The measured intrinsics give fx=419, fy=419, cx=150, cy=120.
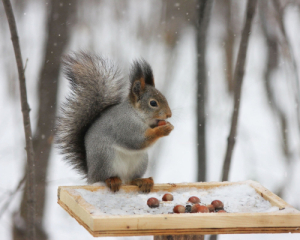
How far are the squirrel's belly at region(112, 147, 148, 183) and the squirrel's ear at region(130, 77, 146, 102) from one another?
0.87ft

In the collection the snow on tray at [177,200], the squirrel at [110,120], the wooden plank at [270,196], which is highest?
the squirrel at [110,120]

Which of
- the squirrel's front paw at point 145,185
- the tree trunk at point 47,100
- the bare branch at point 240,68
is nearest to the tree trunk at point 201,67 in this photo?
the bare branch at point 240,68

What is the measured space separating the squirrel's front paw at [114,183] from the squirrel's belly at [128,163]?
5 centimetres

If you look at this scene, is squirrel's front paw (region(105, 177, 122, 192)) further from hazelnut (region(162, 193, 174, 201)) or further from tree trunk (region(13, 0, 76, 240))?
tree trunk (region(13, 0, 76, 240))

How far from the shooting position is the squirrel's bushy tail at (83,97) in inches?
84.7

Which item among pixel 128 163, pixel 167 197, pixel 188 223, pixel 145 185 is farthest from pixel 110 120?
pixel 188 223

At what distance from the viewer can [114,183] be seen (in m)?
1.98

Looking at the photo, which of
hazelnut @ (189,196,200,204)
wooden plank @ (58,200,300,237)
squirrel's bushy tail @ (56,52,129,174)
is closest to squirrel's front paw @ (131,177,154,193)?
hazelnut @ (189,196,200,204)

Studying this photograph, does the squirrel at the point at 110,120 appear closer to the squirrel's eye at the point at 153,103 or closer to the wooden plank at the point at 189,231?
the squirrel's eye at the point at 153,103

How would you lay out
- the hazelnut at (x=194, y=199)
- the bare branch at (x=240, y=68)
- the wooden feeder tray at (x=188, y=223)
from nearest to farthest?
the wooden feeder tray at (x=188, y=223)
the hazelnut at (x=194, y=199)
the bare branch at (x=240, y=68)

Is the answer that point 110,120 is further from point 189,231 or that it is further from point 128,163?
point 189,231

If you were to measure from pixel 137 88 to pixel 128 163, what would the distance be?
1.24 feet

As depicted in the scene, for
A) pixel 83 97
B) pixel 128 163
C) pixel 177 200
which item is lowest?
pixel 177 200

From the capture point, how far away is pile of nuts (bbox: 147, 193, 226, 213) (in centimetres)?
167
